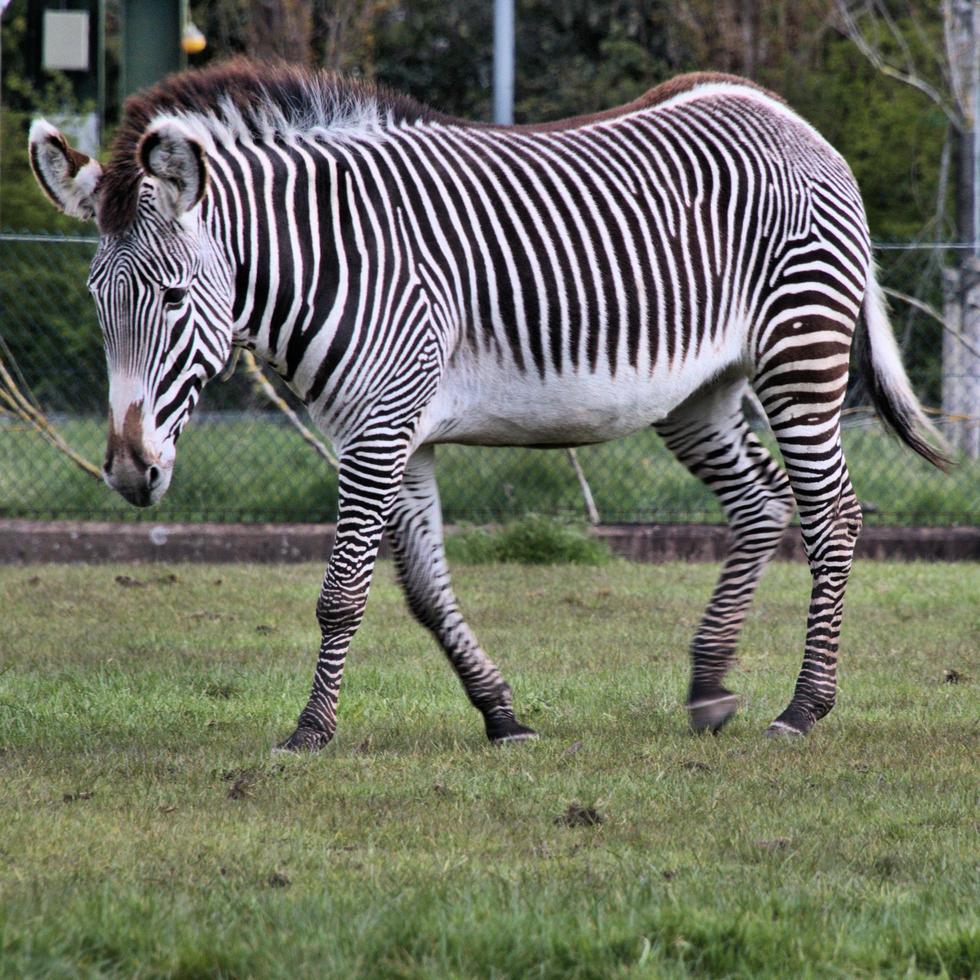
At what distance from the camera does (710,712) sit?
223 inches

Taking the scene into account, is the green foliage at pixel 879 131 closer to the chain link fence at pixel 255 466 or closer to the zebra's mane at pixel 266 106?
the chain link fence at pixel 255 466

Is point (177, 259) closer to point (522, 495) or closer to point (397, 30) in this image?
point (522, 495)

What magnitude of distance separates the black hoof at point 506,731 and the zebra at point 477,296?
1 centimetres

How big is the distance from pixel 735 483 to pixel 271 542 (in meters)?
4.99

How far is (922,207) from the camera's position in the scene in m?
22.7

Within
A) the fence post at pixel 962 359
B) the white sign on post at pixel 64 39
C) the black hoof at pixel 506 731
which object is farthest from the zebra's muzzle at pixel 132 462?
the white sign on post at pixel 64 39

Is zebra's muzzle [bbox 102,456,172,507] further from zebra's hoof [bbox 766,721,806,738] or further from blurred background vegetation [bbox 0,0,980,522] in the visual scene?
blurred background vegetation [bbox 0,0,980,522]

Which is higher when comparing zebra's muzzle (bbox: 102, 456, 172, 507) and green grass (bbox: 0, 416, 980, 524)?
zebra's muzzle (bbox: 102, 456, 172, 507)

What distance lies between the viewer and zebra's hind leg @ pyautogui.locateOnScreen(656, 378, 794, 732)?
6.02m

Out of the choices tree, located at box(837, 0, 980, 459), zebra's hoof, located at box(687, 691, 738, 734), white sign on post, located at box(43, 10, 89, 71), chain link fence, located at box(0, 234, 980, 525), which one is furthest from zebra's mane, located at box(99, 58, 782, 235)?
white sign on post, located at box(43, 10, 89, 71)

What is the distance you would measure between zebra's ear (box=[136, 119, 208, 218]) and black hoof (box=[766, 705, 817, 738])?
8.87 feet

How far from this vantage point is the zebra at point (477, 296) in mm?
4898

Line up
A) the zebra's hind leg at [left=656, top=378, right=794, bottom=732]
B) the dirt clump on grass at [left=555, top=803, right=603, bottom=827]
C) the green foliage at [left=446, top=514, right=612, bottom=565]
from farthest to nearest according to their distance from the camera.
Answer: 1. the green foliage at [left=446, top=514, right=612, bottom=565]
2. the zebra's hind leg at [left=656, top=378, right=794, bottom=732]
3. the dirt clump on grass at [left=555, top=803, right=603, bottom=827]

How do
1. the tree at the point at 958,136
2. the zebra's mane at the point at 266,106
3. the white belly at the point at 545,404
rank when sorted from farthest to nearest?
the tree at the point at 958,136 < the white belly at the point at 545,404 < the zebra's mane at the point at 266,106
